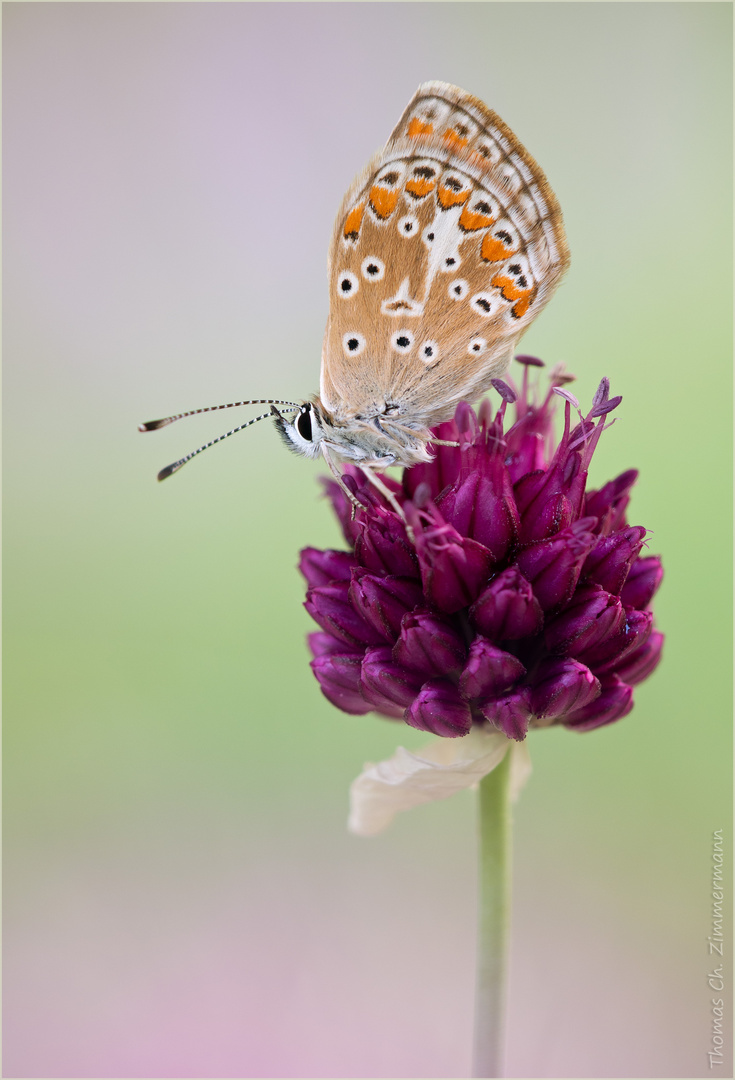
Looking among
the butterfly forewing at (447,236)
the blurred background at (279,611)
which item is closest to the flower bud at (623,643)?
the butterfly forewing at (447,236)

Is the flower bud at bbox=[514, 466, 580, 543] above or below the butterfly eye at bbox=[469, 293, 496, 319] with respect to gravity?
below

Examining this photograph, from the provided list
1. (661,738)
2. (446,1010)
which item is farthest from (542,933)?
(661,738)

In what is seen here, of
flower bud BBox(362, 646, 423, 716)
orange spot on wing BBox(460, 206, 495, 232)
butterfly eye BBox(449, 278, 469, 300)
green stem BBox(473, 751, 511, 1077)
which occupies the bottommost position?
green stem BBox(473, 751, 511, 1077)

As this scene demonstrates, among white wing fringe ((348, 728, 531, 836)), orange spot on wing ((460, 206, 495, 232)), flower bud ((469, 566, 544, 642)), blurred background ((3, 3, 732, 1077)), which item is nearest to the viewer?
flower bud ((469, 566, 544, 642))

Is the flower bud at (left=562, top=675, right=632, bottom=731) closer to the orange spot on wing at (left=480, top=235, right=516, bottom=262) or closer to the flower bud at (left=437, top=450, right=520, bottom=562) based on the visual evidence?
the flower bud at (left=437, top=450, right=520, bottom=562)

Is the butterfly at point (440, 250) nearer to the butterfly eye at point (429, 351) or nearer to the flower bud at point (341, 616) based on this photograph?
the butterfly eye at point (429, 351)

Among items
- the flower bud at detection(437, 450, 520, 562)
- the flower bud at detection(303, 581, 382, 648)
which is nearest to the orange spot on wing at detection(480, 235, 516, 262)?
the flower bud at detection(437, 450, 520, 562)

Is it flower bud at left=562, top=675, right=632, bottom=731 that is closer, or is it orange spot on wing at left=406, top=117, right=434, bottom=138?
flower bud at left=562, top=675, right=632, bottom=731

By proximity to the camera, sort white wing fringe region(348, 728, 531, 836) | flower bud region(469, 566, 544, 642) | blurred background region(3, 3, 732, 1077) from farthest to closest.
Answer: blurred background region(3, 3, 732, 1077) → white wing fringe region(348, 728, 531, 836) → flower bud region(469, 566, 544, 642)

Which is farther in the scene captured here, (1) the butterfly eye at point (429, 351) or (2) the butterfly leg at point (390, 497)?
(1) the butterfly eye at point (429, 351)
